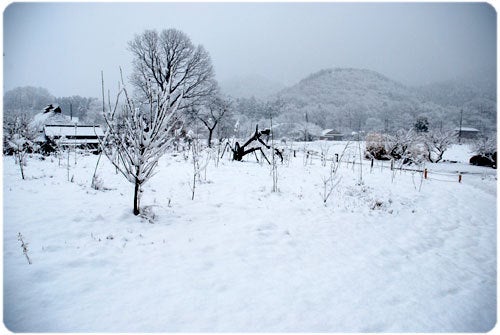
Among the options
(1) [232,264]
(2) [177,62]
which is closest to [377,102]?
(2) [177,62]

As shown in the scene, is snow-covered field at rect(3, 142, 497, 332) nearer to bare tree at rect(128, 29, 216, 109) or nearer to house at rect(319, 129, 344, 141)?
bare tree at rect(128, 29, 216, 109)

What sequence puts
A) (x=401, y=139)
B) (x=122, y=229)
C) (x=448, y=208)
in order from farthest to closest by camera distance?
(x=401, y=139)
(x=448, y=208)
(x=122, y=229)

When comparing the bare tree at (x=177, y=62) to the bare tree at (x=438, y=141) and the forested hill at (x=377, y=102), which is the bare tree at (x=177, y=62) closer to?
the bare tree at (x=438, y=141)

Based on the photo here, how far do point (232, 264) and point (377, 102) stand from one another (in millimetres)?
138289

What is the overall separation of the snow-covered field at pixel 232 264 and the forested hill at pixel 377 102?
69.2m

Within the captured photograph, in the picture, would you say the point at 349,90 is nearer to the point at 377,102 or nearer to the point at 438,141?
the point at 377,102

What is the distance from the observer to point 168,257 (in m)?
4.06

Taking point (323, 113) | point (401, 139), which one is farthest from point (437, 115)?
point (401, 139)

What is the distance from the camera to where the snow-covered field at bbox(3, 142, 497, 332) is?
A: 3.01m

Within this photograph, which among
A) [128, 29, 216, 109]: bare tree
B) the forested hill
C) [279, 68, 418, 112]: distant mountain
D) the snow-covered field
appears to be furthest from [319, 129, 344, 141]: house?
the snow-covered field

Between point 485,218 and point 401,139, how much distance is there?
705 inches

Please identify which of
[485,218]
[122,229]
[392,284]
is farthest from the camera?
[485,218]

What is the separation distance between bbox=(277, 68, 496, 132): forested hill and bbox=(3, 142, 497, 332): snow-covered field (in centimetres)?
6917

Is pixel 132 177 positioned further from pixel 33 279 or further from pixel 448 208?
pixel 448 208
